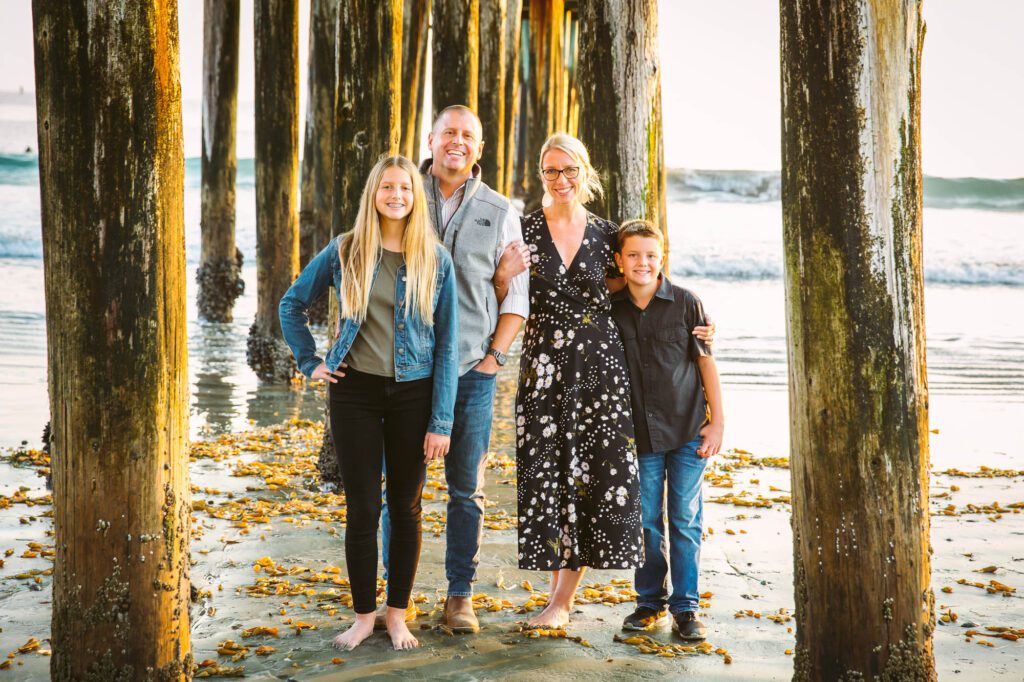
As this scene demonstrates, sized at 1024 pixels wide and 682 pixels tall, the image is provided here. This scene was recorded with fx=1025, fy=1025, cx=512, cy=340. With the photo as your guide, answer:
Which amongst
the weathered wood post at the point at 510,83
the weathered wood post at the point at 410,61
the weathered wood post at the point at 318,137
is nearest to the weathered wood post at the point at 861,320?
the weathered wood post at the point at 318,137

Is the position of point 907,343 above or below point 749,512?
above

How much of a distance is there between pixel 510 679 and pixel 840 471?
134 cm

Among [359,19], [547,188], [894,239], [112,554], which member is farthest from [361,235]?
[359,19]

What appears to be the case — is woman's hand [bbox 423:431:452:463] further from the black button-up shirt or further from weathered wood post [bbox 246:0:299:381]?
weathered wood post [bbox 246:0:299:381]

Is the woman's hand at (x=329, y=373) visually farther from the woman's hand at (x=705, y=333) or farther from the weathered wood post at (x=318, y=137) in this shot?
the weathered wood post at (x=318, y=137)

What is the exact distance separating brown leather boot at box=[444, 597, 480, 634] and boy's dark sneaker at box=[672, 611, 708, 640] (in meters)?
0.79

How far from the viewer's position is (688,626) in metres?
3.99

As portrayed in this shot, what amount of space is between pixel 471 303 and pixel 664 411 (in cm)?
88

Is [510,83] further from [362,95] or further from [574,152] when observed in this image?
[574,152]

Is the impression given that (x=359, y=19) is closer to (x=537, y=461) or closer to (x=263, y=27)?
(x=537, y=461)

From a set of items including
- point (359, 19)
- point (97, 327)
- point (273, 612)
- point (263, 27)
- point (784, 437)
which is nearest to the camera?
point (97, 327)

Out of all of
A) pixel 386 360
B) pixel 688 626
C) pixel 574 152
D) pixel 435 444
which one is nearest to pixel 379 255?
pixel 386 360

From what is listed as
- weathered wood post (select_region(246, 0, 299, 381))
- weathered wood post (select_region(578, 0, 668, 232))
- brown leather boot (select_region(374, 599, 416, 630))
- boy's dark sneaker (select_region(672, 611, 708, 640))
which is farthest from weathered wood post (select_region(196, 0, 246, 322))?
boy's dark sneaker (select_region(672, 611, 708, 640))

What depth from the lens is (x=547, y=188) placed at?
13.7 feet
